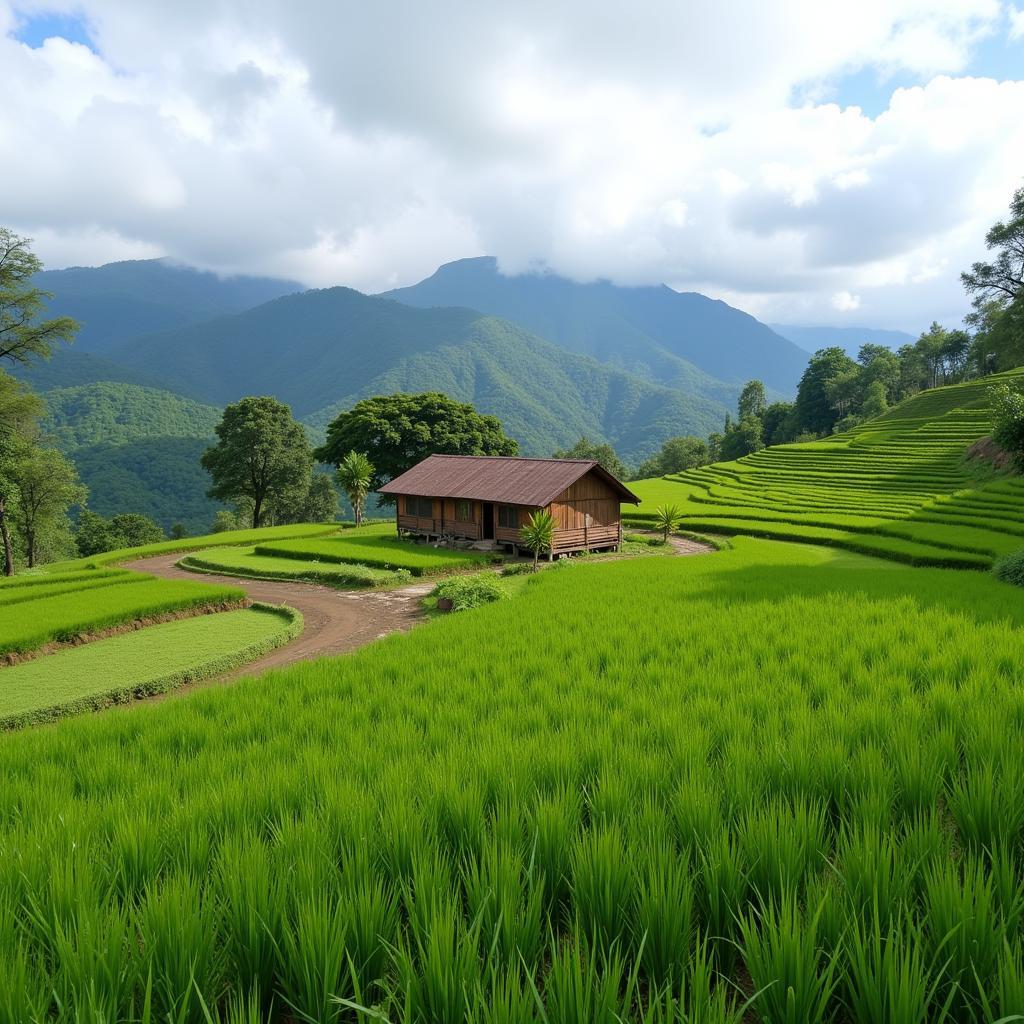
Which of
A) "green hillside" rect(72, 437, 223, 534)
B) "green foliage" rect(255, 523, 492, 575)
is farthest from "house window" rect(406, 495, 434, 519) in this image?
"green hillside" rect(72, 437, 223, 534)

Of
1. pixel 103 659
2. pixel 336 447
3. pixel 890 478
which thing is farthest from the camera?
pixel 336 447

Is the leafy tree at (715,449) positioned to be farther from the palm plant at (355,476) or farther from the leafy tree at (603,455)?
the palm plant at (355,476)

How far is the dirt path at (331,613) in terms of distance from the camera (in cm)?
1688

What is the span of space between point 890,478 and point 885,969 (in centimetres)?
5022

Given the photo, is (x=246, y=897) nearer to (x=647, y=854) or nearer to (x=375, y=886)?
(x=375, y=886)

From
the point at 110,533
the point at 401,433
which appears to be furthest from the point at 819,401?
the point at 110,533

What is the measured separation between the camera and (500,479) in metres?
34.1

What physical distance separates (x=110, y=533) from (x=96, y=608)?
1865 inches

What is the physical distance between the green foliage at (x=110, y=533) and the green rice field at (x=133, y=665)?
4515 centimetres

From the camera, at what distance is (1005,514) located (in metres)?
29.5

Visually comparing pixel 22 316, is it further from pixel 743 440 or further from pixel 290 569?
pixel 743 440

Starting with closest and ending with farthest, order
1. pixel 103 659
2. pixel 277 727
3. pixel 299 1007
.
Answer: pixel 299 1007 < pixel 277 727 < pixel 103 659

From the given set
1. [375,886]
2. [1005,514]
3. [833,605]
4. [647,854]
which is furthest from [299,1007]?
[1005,514]

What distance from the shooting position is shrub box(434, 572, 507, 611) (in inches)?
811
